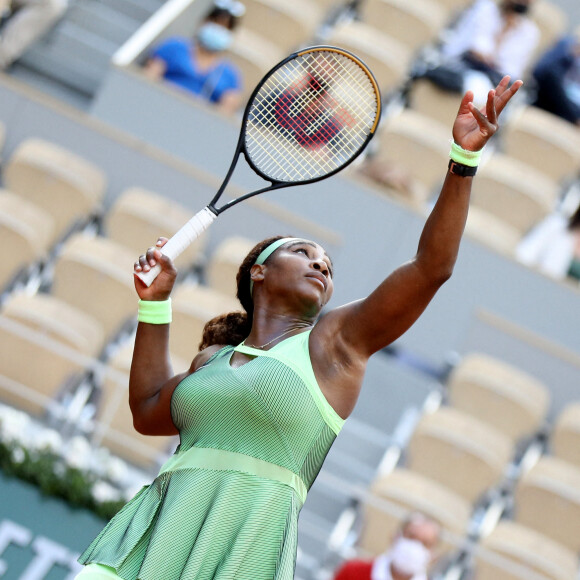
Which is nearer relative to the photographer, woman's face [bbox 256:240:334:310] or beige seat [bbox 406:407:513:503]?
woman's face [bbox 256:240:334:310]

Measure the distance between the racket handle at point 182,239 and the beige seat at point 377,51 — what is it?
16.3 ft

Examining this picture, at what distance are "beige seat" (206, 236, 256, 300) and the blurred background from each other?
2cm

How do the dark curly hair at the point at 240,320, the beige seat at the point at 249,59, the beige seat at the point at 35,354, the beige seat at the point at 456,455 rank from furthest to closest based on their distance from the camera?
the beige seat at the point at 249,59, the beige seat at the point at 456,455, the beige seat at the point at 35,354, the dark curly hair at the point at 240,320

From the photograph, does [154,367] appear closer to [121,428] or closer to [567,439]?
[121,428]

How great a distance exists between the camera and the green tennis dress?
2.41 m

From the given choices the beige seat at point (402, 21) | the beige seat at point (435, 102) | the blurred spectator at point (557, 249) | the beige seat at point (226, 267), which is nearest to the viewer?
the beige seat at point (226, 267)

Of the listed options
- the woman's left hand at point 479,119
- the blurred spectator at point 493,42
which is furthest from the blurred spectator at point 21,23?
the woman's left hand at point 479,119

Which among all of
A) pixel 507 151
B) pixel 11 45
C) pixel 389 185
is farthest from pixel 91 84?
pixel 507 151

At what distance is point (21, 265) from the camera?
5.91 meters

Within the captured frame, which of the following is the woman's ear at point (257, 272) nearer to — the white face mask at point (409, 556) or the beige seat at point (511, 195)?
the white face mask at point (409, 556)

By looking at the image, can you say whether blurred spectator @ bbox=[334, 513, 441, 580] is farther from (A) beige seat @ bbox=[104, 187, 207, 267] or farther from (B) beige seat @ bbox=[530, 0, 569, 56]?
(B) beige seat @ bbox=[530, 0, 569, 56]

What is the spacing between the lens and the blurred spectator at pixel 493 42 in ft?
25.3

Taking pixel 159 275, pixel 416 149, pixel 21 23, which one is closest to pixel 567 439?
pixel 416 149

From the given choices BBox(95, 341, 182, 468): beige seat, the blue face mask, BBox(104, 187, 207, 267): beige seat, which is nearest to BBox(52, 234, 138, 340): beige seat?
BBox(104, 187, 207, 267): beige seat
